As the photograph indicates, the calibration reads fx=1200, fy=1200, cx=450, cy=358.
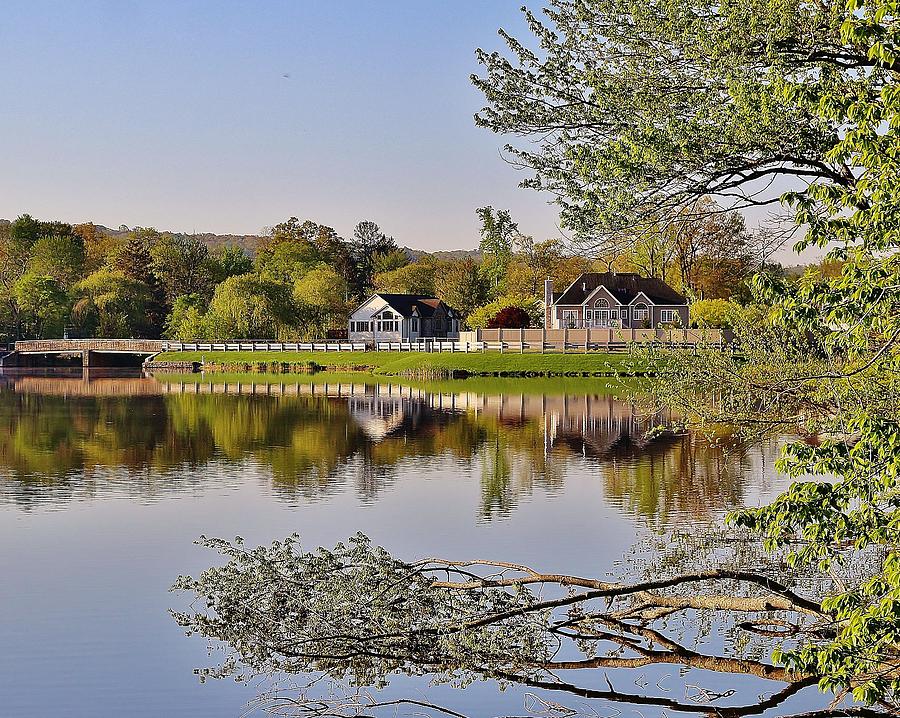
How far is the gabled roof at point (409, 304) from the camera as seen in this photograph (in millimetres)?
107375

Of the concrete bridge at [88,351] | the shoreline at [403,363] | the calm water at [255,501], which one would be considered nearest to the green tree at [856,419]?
the calm water at [255,501]

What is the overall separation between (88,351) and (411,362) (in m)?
30.7

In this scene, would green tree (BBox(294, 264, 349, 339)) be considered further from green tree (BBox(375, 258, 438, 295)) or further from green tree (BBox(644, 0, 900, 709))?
green tree (BBox(644, 0, 900, 709))

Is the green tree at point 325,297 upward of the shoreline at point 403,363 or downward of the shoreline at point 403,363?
upward

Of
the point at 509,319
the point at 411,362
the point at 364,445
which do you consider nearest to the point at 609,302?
the point at 509,319

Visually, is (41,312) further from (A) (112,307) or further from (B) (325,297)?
(B) (325,297)

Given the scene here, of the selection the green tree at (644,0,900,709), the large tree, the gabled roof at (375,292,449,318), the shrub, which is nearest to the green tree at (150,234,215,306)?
the gabled roof at (375,292,449,318)

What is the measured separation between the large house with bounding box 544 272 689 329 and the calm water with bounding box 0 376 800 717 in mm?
40784

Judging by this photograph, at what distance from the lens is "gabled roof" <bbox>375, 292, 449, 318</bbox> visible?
107 meters

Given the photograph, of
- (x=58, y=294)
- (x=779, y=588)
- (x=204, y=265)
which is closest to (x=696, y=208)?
(x=779, y=588)

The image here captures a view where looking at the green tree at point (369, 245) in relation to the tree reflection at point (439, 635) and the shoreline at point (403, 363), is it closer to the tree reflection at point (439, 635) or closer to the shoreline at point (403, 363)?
the shoreline at point (403, 363)

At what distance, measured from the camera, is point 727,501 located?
23.5m

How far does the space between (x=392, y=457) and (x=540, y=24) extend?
2077 centimetres

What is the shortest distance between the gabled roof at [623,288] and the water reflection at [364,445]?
3090cm
